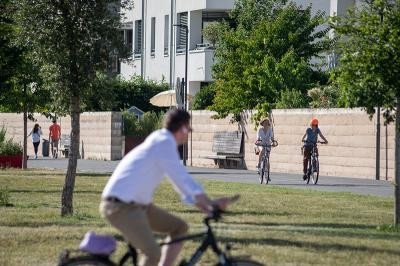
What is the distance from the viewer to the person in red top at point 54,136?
51.8m

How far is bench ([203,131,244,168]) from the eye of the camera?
134 ft

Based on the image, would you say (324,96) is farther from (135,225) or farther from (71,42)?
(135,225)

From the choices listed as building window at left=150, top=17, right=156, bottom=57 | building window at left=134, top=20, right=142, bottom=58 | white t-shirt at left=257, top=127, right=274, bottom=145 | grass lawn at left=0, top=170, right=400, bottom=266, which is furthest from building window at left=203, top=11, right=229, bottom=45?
grass lawn at left=0, top=170, right=400, bottom=266

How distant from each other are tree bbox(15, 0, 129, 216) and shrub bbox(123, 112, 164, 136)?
30246 millimetres

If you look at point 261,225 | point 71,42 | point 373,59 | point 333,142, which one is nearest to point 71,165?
point 71,42

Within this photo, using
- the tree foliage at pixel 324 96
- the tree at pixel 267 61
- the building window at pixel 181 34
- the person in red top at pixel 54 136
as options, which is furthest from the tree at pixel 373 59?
the building window at pixel 181 34

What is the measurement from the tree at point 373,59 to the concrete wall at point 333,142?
1488 cm

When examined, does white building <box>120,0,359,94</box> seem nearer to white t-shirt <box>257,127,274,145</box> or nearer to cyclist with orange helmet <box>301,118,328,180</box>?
cyclist with orange helmet <box>301,118,328,180</box>

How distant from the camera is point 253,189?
26953 millimetres

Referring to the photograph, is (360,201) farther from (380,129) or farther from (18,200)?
(380,129)

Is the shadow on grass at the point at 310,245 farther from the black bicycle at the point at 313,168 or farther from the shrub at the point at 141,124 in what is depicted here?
the shrub at the point at 141,124

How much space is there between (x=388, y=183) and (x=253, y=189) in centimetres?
516

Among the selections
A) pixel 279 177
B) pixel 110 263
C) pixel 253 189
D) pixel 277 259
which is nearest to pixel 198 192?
pixel 110 263

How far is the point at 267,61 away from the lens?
3991 centimetres
